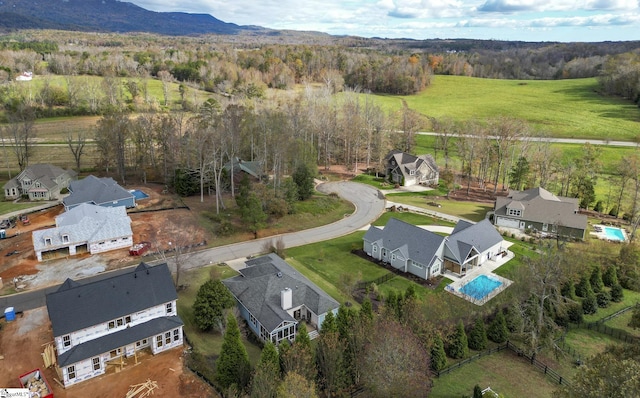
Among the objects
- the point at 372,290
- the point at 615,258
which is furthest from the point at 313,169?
the point at 615,258

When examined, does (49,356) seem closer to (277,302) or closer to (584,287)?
(277,302)

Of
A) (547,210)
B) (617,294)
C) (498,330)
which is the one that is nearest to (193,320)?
(498,330)

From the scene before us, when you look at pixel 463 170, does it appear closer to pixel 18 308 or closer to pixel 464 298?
pixel 464 298

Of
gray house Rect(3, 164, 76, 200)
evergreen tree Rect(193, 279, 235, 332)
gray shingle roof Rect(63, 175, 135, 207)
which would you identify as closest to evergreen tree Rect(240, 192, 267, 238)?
evergreen tree Rect(193, 279, 235, 332)

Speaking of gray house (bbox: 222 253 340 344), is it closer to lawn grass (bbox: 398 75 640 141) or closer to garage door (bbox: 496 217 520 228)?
garage door (bbox: 496 217 520 228)

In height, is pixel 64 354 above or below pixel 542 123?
below
